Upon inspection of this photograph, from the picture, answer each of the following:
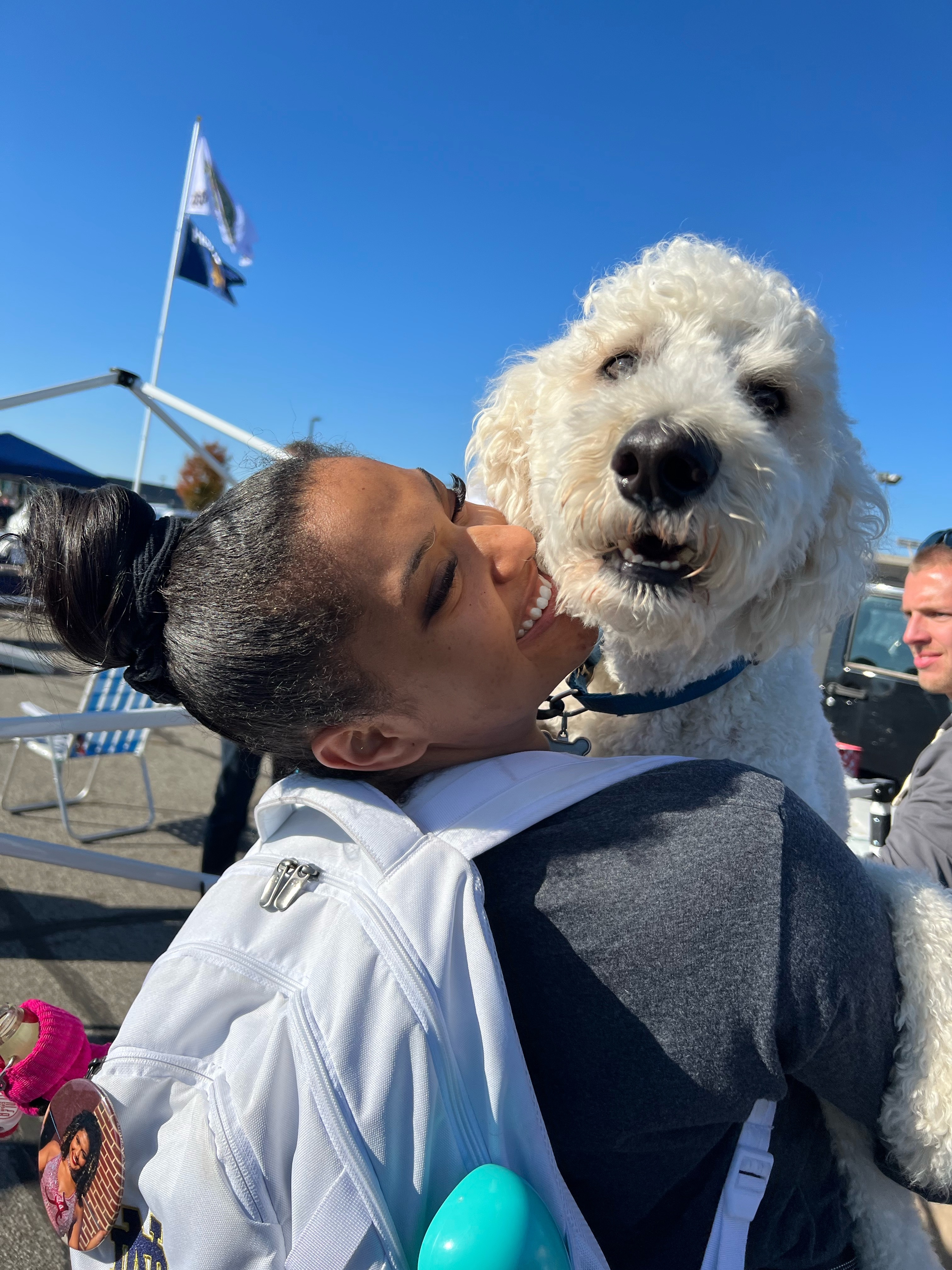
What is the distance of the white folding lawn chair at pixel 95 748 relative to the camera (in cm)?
423

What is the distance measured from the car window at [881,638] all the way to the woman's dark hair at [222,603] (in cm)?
633

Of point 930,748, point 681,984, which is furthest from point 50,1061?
point 930,748

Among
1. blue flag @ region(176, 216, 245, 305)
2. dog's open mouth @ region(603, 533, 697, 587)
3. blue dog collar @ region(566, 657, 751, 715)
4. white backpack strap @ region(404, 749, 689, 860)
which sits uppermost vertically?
blue flag @ region(176, 216, 245, 305)

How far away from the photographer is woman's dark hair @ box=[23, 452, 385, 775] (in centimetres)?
105

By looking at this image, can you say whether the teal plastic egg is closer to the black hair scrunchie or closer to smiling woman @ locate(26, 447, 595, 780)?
smiling woman @ locate(26, 447, 595, 780)

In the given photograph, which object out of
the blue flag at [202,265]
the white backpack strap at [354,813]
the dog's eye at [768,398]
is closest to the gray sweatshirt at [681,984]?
the white backpack strap at [354,813]

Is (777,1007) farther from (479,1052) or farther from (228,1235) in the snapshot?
(228,1235)

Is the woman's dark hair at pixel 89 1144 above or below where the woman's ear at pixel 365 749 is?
below

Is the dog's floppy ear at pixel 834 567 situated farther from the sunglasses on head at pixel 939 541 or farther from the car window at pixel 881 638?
the car window at pixel 881 638

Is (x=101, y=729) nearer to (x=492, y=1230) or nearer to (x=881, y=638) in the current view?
(x=492, y=1230)

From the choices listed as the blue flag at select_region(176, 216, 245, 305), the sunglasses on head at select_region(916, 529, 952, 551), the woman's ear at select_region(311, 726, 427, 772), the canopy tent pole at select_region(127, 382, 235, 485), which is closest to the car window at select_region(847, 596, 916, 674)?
the sunglasses on head at select_region(916, 529, 952, 551)

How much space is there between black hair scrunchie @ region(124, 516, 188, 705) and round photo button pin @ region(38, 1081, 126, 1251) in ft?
1.88

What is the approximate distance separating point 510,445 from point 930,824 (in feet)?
4.90

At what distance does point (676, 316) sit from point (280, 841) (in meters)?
1.29
